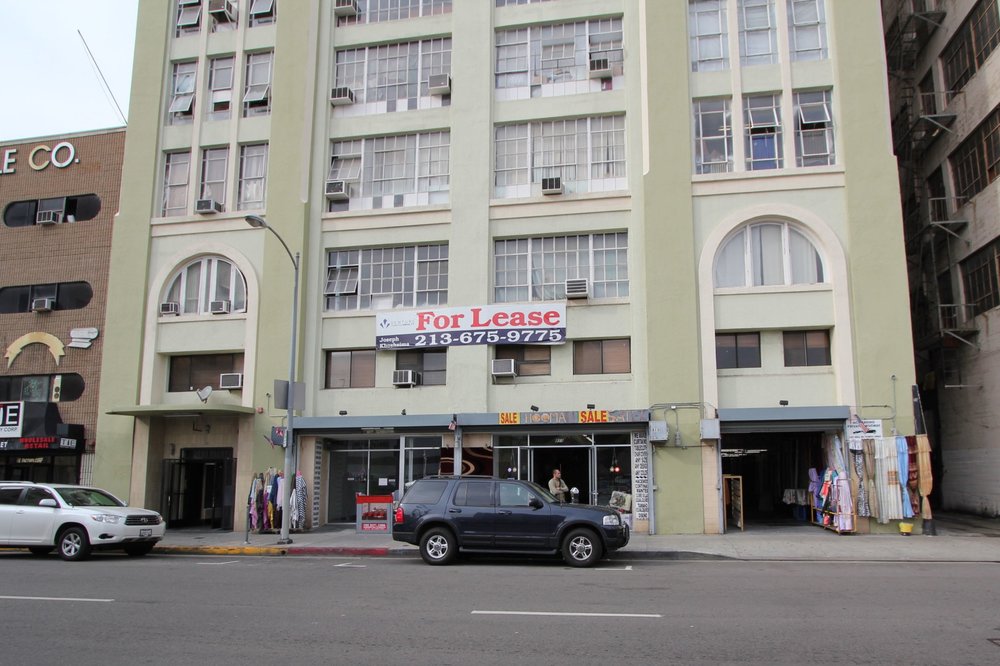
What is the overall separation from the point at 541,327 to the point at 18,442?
1600 centimetres

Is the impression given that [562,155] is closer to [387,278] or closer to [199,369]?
[387,278]

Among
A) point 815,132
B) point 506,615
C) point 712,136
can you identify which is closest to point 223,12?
point 712,136

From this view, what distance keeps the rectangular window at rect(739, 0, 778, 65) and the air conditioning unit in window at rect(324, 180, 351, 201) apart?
12.0 metres

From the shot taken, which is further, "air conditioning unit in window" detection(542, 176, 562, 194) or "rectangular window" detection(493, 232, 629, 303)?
"air conditioning unit in window" detection(542, 176, 562, 194)

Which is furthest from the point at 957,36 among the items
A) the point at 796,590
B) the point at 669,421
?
the point at 796,590

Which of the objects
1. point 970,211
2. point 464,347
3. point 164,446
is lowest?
point 164,446

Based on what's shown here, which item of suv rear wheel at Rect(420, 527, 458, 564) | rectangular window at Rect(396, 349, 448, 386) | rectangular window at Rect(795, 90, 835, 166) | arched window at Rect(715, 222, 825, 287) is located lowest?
suv rear wheel at Rect(420, 527, 458, 564)

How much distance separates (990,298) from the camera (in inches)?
916

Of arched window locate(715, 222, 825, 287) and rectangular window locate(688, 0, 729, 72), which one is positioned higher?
rectangular window locate(688, 0, 729, 72)

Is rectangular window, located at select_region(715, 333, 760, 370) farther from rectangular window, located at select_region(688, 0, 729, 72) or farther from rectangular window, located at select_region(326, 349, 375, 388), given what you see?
rectangular window, located at select_region(326, 349, 375, 388)

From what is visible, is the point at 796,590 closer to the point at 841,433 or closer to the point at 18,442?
the point at 841,433

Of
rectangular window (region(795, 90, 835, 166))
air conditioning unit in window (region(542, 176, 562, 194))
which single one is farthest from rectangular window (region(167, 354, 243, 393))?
rectangular window (region(795, 90, 835, 166))

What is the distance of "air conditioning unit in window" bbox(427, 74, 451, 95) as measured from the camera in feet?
78.2

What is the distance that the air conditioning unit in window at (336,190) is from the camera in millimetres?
24016
